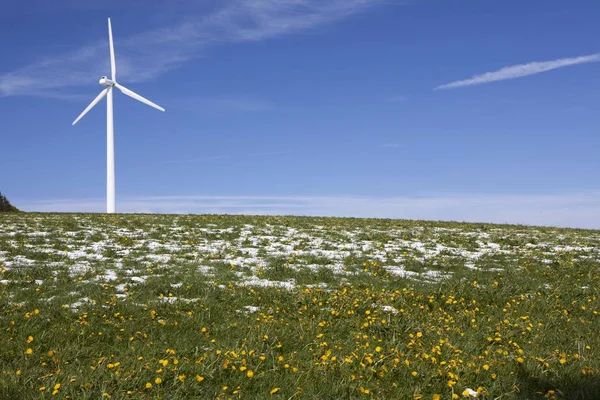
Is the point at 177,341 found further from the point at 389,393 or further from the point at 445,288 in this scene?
the point at 445,288

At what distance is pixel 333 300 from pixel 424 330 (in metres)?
2.35

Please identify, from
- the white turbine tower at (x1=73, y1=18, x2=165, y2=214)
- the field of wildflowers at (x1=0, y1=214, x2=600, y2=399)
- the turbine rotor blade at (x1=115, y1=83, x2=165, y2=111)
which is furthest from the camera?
the turbine rotor blade at (x1=115, y1=83, x2=165, y2=111)

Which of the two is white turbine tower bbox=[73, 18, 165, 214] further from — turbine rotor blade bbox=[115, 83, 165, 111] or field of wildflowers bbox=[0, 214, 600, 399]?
field of wildflowers bbox=[0, 214, 600, 399]

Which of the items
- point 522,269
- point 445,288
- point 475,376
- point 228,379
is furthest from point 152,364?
point 522,269

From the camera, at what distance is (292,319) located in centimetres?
1057

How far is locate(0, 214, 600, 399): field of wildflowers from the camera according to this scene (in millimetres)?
7305

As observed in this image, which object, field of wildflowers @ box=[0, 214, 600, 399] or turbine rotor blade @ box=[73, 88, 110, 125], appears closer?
field of wildflowers @ box=[0, 214, 600, 399]

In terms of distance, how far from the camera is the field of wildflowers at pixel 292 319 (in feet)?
24.0

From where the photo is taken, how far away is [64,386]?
677 centimetres

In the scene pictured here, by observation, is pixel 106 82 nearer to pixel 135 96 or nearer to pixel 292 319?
pixel 135 96

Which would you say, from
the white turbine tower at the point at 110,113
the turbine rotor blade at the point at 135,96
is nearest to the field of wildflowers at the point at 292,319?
the white turbine tower at the point at 110,113

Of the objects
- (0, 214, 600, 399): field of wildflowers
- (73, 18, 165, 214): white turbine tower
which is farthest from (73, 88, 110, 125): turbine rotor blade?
(0, 214, 600, 399): field of wildflowers

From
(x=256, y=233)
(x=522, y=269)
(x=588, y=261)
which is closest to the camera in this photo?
(x=522, y=269)

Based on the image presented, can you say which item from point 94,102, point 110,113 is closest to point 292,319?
point 110,113
